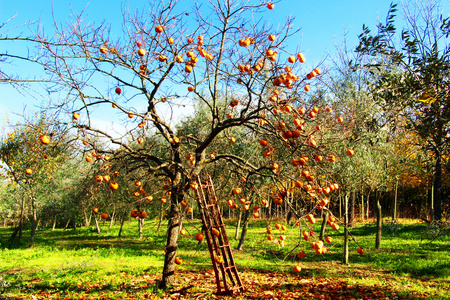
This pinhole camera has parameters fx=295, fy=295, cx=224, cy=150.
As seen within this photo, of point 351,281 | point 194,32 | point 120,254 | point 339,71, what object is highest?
point 339,71

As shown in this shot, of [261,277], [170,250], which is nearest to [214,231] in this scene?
[170,250]

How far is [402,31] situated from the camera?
435 centimetres

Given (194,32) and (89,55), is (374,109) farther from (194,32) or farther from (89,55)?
(89,55)

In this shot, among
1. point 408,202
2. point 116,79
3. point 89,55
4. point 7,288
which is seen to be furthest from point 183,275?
point 408,202

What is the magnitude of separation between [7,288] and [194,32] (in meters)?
6.65

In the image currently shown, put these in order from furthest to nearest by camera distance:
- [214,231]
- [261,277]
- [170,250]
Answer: [261,277]
[170,250]
[214,231]

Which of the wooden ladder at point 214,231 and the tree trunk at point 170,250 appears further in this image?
the tree trunk at point 170,250

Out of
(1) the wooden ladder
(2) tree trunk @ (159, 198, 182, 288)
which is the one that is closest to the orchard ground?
(2) tree trunk @ (159, 198, 182, 288)

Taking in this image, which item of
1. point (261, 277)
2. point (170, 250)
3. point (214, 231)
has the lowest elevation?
point (261, 277)

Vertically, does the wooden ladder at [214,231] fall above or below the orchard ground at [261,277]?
above

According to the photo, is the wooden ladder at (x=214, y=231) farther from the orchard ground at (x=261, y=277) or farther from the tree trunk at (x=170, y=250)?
the tree trunk at (x=170, y=250)

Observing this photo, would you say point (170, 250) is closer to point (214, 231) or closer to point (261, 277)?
point (214, 231)

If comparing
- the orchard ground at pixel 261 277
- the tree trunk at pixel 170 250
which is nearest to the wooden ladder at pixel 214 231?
the orchard ground at pixel 261 277

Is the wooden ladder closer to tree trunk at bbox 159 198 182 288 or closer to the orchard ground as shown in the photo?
the orchard ground
